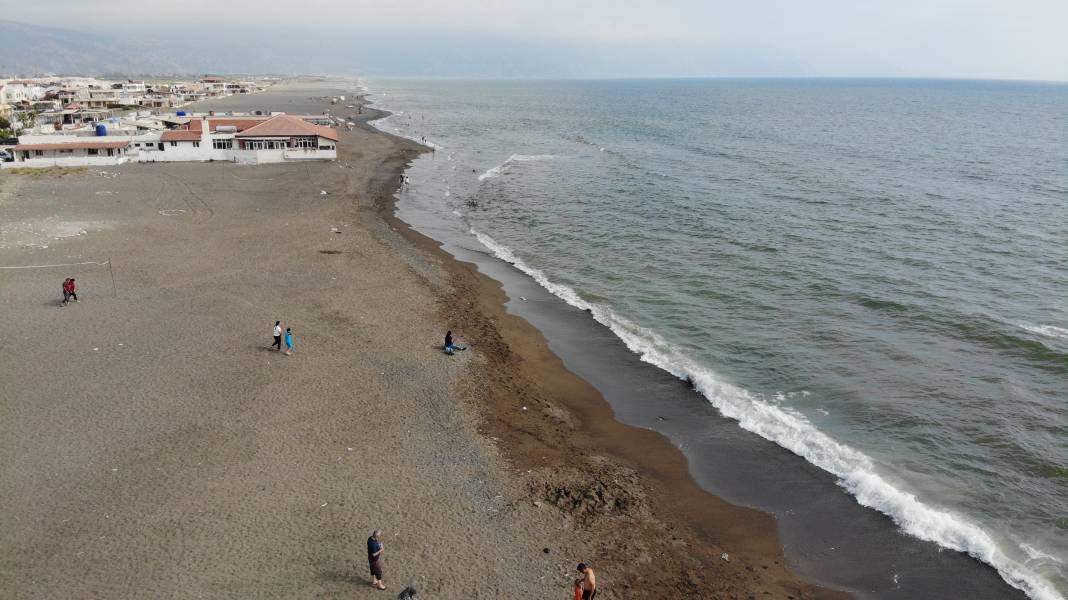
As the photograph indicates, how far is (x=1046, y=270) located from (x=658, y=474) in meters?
31.2

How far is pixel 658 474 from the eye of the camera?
63.5 ft

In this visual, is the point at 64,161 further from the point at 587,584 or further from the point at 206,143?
the point at 587,584

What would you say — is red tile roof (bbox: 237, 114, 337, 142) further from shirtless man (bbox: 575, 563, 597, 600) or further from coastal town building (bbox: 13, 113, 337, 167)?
shirtless man (bbox: 575, 563, 597, 600)

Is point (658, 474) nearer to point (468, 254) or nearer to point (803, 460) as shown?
point (803, 460)

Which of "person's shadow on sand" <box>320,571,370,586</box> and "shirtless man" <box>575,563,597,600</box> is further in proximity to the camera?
"person's shadow on sand" <box>320,571,370,586</box>

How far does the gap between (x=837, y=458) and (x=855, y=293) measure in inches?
637

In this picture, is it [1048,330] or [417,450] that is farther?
[1048,330]

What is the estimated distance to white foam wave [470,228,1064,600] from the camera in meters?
16.2

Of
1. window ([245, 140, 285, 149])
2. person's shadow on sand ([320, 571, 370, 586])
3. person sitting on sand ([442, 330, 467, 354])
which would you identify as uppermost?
window ([245, 140, 285, 149])

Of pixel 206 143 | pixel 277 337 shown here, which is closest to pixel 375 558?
pixel 277 337

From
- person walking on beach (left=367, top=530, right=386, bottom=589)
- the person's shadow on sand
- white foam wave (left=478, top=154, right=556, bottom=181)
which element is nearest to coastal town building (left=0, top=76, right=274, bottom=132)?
white foam wave (left=478, top=154, right=556, bottom=181)

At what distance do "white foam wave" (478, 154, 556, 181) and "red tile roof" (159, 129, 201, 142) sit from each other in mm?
29786

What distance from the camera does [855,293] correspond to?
110 feet

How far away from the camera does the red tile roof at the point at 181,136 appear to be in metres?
67.9
